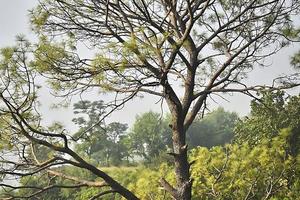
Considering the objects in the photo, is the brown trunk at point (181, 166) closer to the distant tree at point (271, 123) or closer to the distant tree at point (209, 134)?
the distant tree at point (271, 123)

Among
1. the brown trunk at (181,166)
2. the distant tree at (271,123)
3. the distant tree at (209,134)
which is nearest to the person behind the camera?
the brown trunk at (181,166)

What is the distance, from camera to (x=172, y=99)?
11.9 ft

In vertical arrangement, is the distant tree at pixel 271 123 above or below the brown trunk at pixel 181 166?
above

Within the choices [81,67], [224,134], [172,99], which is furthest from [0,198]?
[224,134]

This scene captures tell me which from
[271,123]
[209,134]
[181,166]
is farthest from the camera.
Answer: [209,134]

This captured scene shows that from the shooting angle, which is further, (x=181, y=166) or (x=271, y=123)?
(x=271, y=123)

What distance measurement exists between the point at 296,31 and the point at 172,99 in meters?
1.73

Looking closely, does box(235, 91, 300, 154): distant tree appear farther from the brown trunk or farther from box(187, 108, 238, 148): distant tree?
box(187, 108, 238, 148): distant tree

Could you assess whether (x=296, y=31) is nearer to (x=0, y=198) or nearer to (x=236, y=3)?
(x=236, y=3)

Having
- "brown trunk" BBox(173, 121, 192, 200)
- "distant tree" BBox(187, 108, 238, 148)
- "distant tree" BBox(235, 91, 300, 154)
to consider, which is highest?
"distant tree" BBox(187, 108, 238, 148)

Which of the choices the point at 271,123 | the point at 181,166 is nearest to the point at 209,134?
the point at 271,123

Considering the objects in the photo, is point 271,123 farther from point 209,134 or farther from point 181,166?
point 209,134

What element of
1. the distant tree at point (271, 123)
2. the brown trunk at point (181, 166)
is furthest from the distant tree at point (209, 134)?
the brown trunk at point (181, 166)

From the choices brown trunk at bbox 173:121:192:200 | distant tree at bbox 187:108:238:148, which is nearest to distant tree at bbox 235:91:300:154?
brown trunk at bbox 173:121:192:200
